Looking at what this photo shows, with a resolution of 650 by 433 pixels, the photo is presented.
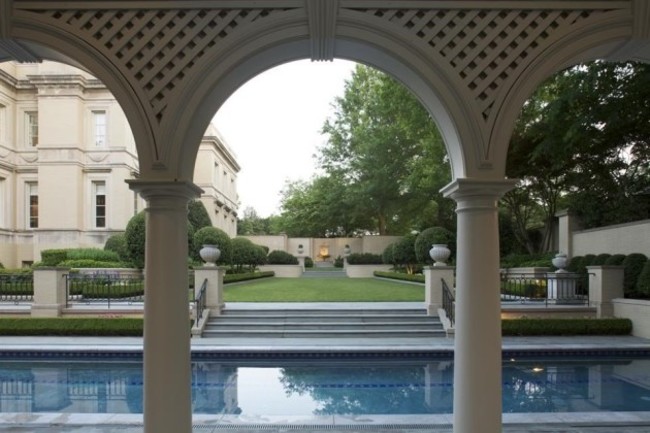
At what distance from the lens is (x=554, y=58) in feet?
12.6

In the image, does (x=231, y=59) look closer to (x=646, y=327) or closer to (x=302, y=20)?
(x=302, y=20)

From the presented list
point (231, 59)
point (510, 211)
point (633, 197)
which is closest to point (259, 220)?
point (510, 211)

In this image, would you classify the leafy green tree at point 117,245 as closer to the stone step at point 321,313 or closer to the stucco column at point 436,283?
the stone step at point 321,313

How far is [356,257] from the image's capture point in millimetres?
28656

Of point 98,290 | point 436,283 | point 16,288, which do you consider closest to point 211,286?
point 98,290

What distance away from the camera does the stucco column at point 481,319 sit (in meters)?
3.95

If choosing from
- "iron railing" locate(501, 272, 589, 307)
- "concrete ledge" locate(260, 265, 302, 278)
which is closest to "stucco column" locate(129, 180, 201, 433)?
"iron railing" locate(501, 272, 589, 307)

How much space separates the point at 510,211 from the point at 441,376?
18117 millimetres

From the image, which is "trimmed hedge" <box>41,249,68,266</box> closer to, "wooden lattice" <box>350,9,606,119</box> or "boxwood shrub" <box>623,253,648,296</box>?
"boxwood shrub" <box>623,253,648,296</box>

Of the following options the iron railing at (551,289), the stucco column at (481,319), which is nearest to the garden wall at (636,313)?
the iron railing at (551,289)

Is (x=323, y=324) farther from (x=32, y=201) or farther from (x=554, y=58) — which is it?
(x=32, y=201)

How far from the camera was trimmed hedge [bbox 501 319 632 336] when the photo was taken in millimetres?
12438

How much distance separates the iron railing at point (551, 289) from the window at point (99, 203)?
21.8 m

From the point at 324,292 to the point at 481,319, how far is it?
593 inches
